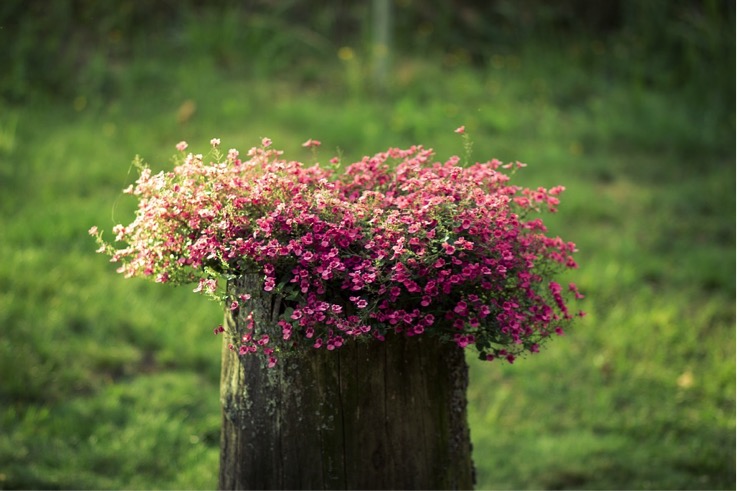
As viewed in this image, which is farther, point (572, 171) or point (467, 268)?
point (572, 171)

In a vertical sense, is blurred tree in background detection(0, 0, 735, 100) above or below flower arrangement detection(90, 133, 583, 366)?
above

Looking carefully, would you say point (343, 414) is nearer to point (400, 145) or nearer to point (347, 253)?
point (347, 253)

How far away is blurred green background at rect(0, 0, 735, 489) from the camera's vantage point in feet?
15.5

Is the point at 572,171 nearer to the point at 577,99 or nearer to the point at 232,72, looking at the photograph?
the point at 577,99

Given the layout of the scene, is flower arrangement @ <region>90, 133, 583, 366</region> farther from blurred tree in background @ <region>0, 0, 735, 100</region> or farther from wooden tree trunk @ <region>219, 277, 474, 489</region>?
blurred tree in background @ <region>0, 0, 735, 100</region>

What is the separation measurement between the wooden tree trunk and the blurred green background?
1509 mm

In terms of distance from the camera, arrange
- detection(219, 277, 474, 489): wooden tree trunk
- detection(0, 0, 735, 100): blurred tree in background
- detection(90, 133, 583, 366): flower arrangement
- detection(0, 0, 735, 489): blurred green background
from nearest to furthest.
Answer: detection(90, 133, 583, 366): flower arrangement
detection(219, 277, 474, 489): wooden tree trunk
detection(0, 0, 735, 489): blurred green background
detection(0, 0, 735, 100): blurred tree in background

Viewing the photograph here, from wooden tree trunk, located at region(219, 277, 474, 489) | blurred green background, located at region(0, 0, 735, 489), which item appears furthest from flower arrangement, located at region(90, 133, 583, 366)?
blurred green background, located at region(0, 0, 735, 489)

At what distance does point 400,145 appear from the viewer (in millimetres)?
7395

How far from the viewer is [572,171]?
7457 millimetres

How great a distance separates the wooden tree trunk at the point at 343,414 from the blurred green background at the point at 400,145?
1.51m

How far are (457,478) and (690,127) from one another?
219 inches

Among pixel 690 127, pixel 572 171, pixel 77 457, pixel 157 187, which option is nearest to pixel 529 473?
pixel 77 457

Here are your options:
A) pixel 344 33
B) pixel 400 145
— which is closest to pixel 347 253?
pixel 400 145
